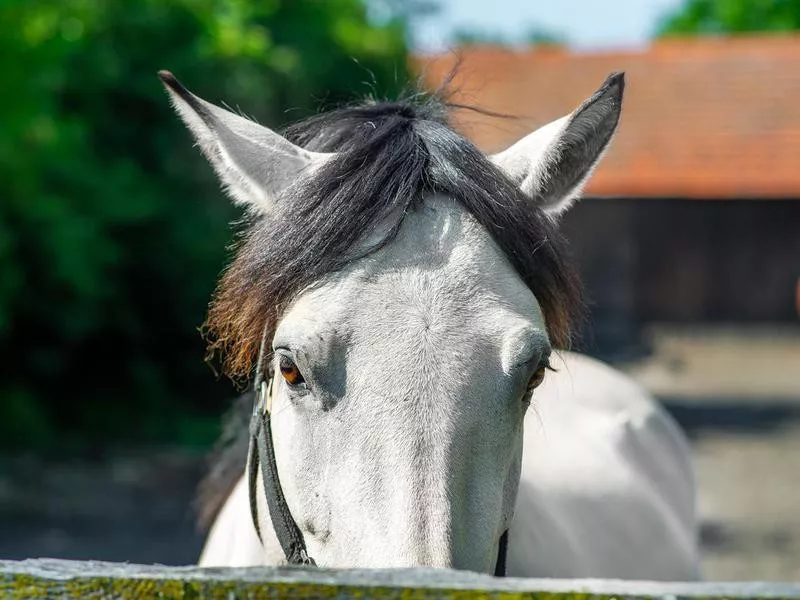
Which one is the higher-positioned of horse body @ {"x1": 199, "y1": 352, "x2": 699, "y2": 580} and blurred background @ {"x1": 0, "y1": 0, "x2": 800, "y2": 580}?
blurred background @ {"x1": 0, "y1": 0, "x2": 800, "y2": 580}

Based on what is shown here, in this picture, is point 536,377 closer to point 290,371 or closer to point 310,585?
point 290,371

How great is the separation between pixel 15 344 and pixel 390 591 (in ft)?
35.7

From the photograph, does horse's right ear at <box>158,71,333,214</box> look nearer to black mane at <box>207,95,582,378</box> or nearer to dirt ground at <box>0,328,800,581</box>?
black mane at <box>207,95,582,378</box>

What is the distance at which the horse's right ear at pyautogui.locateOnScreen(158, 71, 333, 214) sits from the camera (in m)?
2.23

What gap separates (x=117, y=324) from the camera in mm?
11570

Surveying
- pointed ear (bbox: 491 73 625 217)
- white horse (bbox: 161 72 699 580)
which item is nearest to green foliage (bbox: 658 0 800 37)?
pointed ear (bbox: 491 73 625 217)

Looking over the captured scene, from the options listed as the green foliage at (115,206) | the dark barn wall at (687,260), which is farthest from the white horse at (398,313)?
the dark barn wall at (687,260)

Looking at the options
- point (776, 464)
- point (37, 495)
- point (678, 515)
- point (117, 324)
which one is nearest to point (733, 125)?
point (776, 464)

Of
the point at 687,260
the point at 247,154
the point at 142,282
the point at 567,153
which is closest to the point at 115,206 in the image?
the point at 142,282

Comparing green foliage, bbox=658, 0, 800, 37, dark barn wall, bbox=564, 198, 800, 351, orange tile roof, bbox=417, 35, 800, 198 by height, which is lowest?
dark barn wall, bbox=564, 198, 800, 351

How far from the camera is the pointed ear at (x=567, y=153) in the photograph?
7.44 ft

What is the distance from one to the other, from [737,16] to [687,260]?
26.8 metres

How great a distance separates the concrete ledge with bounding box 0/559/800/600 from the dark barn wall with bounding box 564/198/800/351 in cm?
2020

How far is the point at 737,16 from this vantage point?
4447cm
